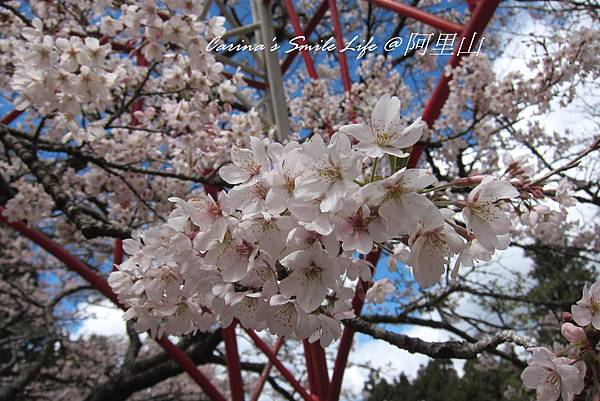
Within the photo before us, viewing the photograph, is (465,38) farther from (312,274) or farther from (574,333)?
(312,274)

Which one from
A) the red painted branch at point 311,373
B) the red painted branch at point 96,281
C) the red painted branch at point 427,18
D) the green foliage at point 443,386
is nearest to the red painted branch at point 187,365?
the red painted branch at point 96,281

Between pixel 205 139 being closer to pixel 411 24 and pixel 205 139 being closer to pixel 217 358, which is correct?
pixel 217 358

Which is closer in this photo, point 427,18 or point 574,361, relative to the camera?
point 574,361

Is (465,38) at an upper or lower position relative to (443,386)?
lower

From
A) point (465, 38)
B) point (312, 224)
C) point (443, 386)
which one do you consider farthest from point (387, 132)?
point (443, 386)

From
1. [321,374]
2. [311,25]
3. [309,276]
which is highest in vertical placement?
[311,25]

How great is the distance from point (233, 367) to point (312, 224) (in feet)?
6.36

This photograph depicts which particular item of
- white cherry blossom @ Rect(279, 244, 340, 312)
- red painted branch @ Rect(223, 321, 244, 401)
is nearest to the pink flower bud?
white cherry blossom @ Rect(279, 244, 340, 312)

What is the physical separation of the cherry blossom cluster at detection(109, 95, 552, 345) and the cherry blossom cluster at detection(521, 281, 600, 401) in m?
0.30

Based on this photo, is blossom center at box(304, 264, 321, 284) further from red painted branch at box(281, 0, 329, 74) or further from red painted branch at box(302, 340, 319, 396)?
red painted branch at box(281, 0, 329, 74)

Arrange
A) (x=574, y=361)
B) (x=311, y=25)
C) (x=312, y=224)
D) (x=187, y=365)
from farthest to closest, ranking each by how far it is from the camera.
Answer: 1. (x=311, y=25)
2. (x=187, y=365)
3. (x=574, y=361)
4. (x=312, y=224)

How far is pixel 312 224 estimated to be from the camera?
0.70 meters

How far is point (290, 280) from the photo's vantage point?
2.58 feet

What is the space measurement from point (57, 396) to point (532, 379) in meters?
7.58
